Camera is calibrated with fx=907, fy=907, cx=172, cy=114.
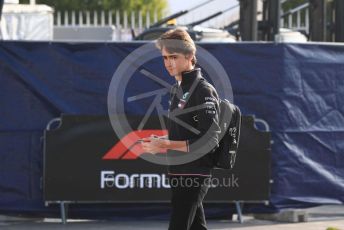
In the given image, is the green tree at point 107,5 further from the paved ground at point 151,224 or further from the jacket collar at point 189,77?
the jacket collar at point 189,77

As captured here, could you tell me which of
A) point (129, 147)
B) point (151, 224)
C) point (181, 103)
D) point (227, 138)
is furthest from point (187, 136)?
point (151, 224)

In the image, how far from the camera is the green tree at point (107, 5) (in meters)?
41.7

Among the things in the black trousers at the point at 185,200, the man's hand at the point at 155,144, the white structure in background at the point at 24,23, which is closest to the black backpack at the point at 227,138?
the black trousers at the point at 185,200

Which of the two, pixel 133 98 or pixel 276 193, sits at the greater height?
pixel 133 98

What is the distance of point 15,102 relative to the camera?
9.66m

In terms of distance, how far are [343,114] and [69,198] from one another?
3.19 meters

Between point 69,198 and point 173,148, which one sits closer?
point 173,148

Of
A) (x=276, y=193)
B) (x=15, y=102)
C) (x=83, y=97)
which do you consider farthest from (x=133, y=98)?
(x=276, y=193)

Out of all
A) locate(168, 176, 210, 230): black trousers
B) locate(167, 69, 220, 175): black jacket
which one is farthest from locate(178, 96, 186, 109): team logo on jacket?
locate(168, 176, 210, 230): black trousers

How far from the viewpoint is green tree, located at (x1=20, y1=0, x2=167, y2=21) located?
4169 cm

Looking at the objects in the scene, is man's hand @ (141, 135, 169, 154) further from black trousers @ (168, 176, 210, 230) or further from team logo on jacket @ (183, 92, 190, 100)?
team logo on jacket @ (183, 92, 190, 100)

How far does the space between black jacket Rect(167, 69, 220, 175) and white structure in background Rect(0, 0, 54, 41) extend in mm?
11501

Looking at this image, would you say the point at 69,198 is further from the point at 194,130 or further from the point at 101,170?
the point at 194,130

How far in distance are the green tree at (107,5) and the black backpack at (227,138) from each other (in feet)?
113
